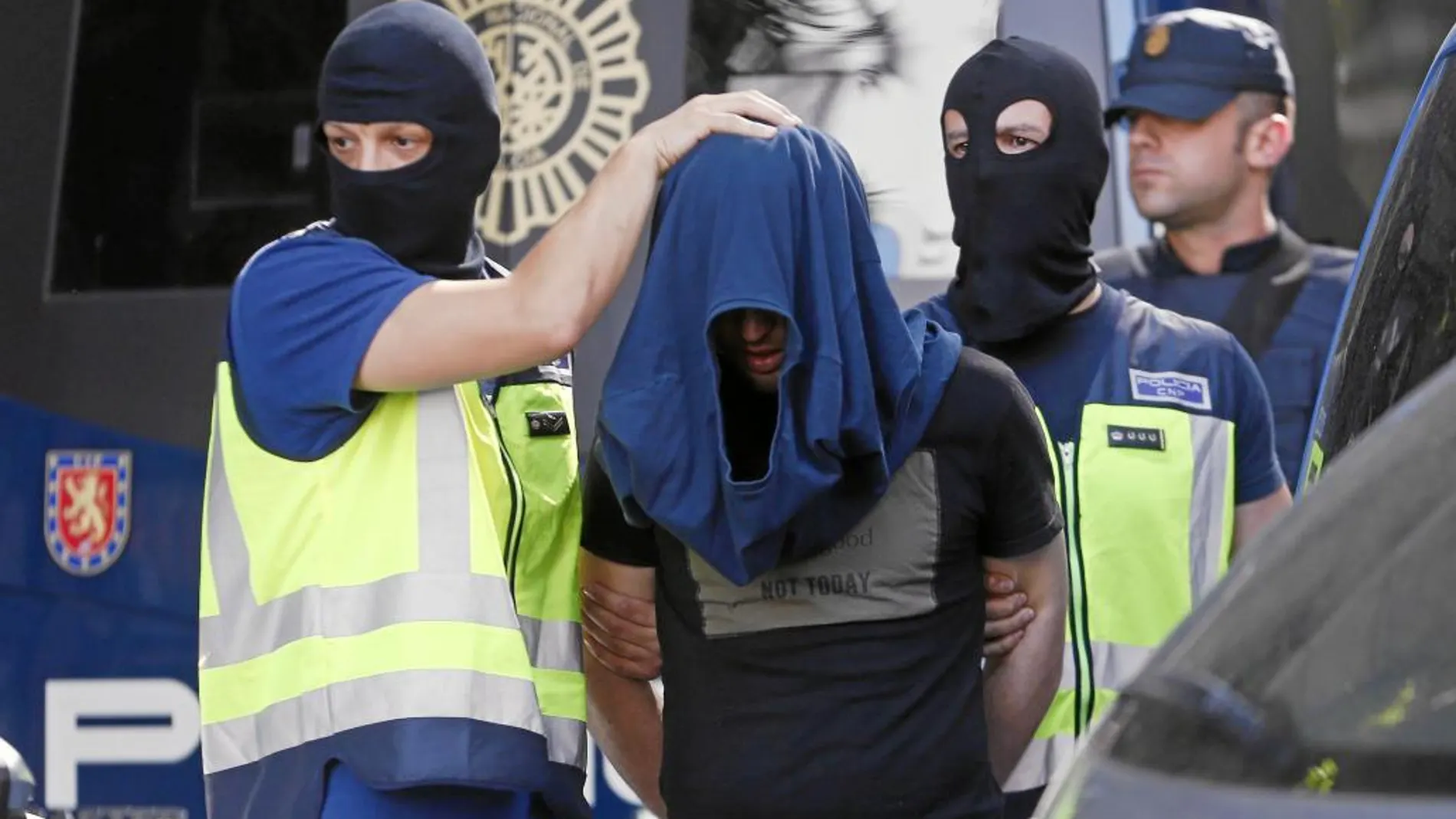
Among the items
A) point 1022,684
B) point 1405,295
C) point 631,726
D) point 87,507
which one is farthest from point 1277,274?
point 87,507

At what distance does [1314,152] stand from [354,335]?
6.61ft

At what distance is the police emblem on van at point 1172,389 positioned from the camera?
12.9ft

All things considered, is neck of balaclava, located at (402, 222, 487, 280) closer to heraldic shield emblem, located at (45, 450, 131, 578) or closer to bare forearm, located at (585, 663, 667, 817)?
bare forearm, located at (585, 663, 667, 817)

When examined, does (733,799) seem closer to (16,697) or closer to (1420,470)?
(1420,470)

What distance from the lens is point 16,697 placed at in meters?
4.93

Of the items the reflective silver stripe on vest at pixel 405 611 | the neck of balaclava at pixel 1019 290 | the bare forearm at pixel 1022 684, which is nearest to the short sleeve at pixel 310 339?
the reflective silver stripe on vest at pixel 405 611

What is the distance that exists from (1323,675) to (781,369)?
1.25 m

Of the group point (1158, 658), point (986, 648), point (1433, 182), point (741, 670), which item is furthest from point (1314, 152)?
point (1158, 658)

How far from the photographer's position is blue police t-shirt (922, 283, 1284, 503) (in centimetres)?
390

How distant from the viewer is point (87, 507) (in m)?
4.90

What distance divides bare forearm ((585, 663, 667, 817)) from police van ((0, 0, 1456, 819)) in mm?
1174

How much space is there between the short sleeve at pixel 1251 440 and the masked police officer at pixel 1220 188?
1.19 ft

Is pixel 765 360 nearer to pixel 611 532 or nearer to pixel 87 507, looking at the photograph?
pixel 611 532

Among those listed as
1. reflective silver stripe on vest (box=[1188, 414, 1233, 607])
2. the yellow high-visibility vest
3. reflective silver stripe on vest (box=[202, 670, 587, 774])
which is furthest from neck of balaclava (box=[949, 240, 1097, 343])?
reflective silver stripe on vest (box=[202, 670, 587, 774])
